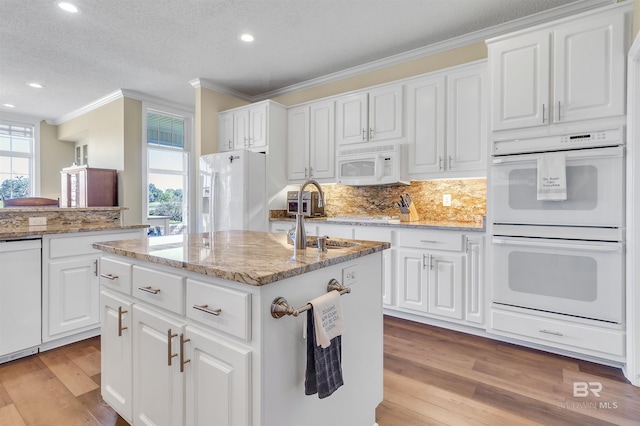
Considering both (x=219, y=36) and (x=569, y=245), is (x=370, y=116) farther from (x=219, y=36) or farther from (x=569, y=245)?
(x=569, y=245)

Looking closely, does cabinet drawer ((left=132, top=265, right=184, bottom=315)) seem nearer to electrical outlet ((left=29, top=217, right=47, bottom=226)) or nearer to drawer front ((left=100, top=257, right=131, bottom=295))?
drawer front ((left=100, top=257, right=131, bottom=295))

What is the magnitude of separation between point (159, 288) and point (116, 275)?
17.5 inches

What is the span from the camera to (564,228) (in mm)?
2391

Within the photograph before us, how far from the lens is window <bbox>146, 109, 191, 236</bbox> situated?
5734 millimetres

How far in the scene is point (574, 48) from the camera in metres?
2.39

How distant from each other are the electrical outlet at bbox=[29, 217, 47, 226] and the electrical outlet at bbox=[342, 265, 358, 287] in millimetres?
2903

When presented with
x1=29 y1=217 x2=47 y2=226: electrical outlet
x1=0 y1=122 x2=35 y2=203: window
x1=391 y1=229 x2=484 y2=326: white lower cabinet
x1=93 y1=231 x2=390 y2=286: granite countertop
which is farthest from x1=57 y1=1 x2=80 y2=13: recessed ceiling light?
x1=0 y1=122 x2=35 y2=203: window

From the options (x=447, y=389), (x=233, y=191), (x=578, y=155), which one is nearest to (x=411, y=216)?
(x=578, y=155)

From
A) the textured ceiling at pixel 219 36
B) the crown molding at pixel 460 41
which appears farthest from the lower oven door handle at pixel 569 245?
the textured ceiling at pixel 219 36

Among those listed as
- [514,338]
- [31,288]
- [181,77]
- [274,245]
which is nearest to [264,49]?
[181,77]

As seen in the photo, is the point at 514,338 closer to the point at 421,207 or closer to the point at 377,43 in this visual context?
the point at 421,207

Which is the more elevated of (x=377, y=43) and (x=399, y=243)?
(x=377, y=43)

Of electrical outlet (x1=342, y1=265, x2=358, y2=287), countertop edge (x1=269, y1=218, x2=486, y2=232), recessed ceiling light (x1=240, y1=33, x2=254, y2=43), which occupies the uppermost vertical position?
recessed ceiling light (x1=240, y1=33, x2=254, y2=43)

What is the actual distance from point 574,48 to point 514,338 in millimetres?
2244
